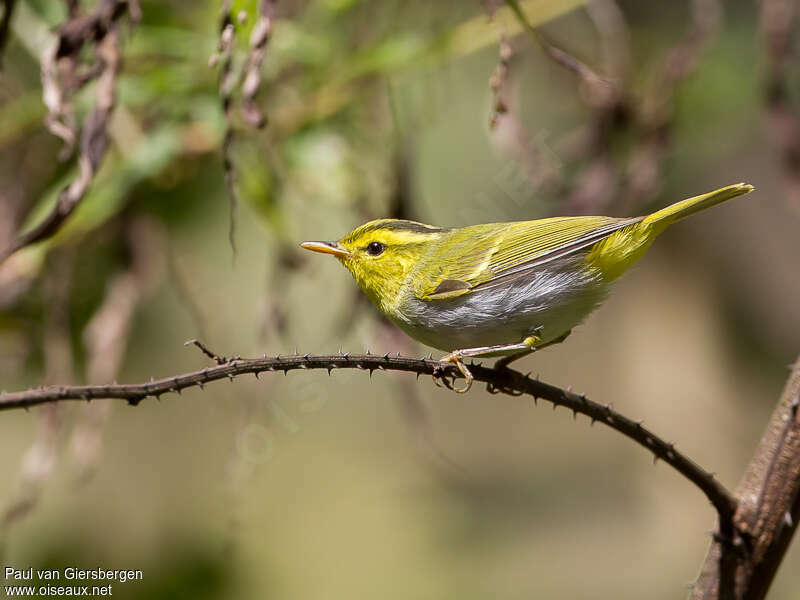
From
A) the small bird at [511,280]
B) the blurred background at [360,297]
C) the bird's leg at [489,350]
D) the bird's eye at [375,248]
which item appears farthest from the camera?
the blurred background at [360,297]

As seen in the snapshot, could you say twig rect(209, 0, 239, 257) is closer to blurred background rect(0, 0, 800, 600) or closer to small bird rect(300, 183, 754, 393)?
blurred background rect(0, 0, 800, 600)

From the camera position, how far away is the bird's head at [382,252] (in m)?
2.54

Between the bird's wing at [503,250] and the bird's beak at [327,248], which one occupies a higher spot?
the bird's beak at [327,248]

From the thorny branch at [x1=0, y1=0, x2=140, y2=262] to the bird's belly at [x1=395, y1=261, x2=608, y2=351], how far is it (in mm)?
938

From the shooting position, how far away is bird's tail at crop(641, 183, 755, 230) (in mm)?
1880

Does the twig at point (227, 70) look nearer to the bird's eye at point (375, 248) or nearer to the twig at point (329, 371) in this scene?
the twig at point (329, 371)

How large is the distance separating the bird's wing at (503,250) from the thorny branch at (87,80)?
0.95m

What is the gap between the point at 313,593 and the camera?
6684 millimetres

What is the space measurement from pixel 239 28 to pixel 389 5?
179cm

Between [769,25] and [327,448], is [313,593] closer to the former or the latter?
[327,448]

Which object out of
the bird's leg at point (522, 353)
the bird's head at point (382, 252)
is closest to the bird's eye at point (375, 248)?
the bird's head at point (382, 252)

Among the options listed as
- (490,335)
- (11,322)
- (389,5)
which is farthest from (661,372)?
Result: (11,322)

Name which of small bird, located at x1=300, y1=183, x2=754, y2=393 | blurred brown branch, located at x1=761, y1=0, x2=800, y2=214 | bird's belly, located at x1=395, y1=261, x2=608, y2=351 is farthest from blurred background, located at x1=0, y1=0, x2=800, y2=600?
bird's belly, located at x1=395, y1=261, x2=608, y2=351

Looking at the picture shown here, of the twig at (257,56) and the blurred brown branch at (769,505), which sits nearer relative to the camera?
the blurred brown branch at (769,505)
